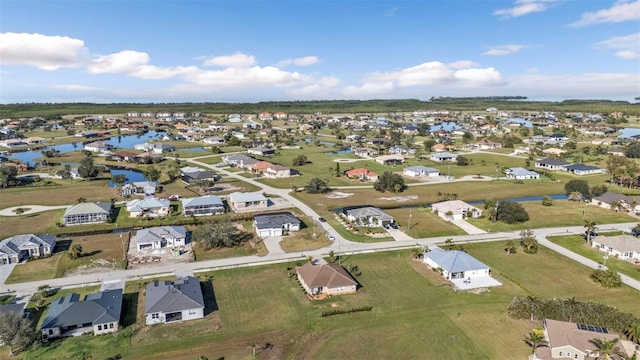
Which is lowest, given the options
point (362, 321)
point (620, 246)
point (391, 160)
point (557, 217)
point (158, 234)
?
point (362, 321)

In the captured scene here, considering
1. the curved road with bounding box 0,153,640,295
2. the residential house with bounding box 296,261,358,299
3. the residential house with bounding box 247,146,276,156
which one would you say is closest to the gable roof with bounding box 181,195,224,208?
the curved road with bounding box 0,153,640,295

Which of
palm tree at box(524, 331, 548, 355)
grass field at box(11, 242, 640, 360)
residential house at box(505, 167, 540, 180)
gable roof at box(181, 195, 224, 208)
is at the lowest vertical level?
grass field at box(11, 242, 640, 360)

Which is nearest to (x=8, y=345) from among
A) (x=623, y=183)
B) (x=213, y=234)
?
(x=213, y=234)

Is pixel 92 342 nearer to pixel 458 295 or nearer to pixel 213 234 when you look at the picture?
pixel 213 234

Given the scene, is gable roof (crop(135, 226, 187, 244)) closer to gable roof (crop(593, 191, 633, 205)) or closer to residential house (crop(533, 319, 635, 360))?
residential house (crop(533, 319, 635, 360))

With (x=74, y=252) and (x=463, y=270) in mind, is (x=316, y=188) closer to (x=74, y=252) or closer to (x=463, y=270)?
(x=463, y=270)

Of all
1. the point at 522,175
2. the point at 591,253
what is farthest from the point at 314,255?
the point at 522,175
